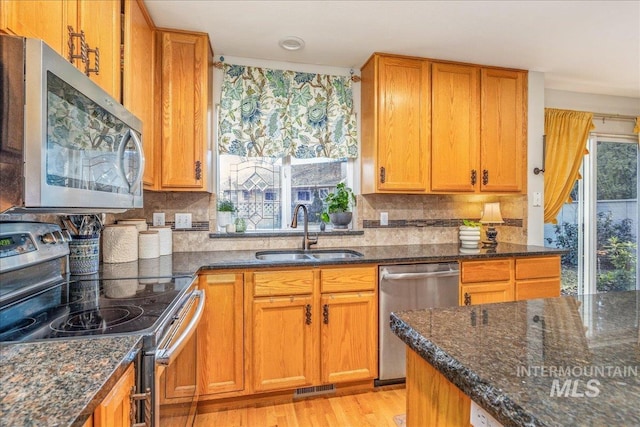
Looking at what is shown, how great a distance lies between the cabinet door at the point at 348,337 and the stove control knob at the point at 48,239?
1.41 meters

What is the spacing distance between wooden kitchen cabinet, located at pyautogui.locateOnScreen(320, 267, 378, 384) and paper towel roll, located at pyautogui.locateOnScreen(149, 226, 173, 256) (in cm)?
107

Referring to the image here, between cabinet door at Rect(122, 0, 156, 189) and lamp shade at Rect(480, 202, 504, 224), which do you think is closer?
cabinet door at Rect(122, 0, 156, 189)

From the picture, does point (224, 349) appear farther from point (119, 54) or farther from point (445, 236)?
point (445, 236)

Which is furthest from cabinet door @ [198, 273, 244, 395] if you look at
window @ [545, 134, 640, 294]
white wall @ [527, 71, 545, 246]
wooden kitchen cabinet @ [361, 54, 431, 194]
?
window @ [545, 134, 640, 294]

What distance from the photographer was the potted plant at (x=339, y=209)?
2.70 m

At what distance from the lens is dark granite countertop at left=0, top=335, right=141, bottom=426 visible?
551 millimetres

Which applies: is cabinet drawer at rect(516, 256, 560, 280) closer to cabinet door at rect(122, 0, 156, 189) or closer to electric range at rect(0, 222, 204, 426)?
electric range at rect(0, 222, 204, 426)

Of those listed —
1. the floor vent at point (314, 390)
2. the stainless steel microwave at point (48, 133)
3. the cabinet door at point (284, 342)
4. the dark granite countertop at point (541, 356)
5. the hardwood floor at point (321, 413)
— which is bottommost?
the hardwood floor at point (321, 413)

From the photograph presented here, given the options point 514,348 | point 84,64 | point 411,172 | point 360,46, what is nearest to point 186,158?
point 84,64

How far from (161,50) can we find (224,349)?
1.95 m

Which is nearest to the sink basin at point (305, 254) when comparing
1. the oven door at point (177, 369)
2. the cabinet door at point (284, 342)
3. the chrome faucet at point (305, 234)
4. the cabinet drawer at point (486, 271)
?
the chrome faucet at point (305, 234)

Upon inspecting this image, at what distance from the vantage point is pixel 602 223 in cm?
351

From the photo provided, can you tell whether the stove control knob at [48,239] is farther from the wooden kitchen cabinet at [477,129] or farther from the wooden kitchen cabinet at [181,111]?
the wooden kitchen cabinet at [477,129]

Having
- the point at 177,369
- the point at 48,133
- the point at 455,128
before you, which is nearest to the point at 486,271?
the point at 455,128
